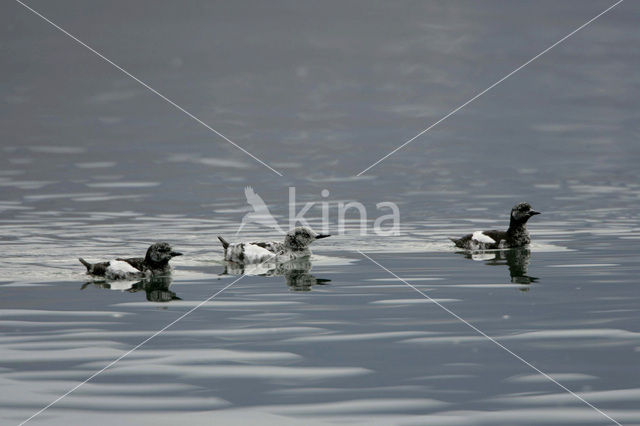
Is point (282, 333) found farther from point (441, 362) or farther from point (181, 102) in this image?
point (181, 102)

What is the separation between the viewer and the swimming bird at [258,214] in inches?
942

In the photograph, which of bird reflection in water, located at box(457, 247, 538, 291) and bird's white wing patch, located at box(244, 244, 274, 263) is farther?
bird's white wing patch, located at box(244, 244, 274, 263)

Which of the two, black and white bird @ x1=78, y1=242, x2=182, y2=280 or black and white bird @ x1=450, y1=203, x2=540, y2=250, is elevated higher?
black and white bird @ x1=450, y1=203, x2=540, y2=250

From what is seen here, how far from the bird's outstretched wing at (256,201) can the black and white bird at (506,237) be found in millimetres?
10021

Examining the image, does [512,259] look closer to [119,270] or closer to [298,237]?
[298,237]

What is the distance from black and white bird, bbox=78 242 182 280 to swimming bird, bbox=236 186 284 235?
5.99 metres

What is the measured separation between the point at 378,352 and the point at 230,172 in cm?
3229

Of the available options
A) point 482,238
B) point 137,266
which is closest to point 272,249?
point 137,266

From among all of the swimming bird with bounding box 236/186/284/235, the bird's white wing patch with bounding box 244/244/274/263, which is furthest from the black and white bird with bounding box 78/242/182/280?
the swimming bird with bounding box 236/186/284/235

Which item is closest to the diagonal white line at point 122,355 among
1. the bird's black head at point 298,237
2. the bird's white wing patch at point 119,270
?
the bird's white wing patch at point 119,270

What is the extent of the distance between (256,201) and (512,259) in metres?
13.3

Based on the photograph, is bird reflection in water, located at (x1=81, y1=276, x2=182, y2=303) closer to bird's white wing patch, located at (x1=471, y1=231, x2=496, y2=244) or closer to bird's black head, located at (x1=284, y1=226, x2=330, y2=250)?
bird's black head, located at (x1=284, y1=226, x2=330, y2=250)

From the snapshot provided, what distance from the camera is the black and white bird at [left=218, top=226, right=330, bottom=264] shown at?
56.4ft

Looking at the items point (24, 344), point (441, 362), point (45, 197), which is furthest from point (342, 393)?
point (45, 197)
